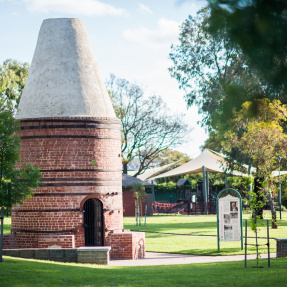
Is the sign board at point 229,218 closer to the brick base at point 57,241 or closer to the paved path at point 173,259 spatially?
the paved path at point 173,259

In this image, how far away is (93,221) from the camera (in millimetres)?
18344

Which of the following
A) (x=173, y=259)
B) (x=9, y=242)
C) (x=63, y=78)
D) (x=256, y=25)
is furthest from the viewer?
(x=63, y=78)

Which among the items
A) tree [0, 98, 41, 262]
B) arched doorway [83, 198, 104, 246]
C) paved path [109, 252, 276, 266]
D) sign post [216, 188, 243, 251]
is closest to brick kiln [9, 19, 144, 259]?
arched doorway [83, 198, 104, 246]

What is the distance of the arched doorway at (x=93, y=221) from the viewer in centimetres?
1825

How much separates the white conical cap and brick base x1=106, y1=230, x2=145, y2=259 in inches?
151

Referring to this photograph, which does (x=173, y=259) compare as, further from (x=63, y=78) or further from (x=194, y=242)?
(x=63, y=78)

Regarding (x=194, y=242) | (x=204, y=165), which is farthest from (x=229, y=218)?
(x=204, y=165)

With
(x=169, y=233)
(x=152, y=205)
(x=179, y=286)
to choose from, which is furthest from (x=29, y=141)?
(x=152, y=205)

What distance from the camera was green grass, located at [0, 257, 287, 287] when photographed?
11406 mm

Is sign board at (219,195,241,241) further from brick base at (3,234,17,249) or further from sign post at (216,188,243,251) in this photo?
brick base at (3,234,17,249)

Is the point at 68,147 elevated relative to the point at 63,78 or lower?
lower

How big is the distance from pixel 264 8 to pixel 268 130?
22.3m

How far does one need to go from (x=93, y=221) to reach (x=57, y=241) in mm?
1549

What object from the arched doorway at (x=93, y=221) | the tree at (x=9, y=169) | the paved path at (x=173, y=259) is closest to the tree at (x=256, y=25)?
the tree at (x=9, y=169)
